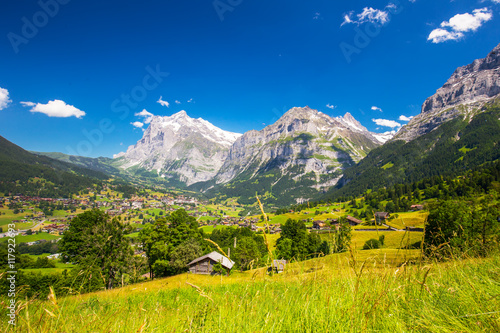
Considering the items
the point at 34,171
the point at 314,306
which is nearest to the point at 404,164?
the point at 314,306

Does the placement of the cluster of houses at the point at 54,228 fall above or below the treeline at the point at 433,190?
below

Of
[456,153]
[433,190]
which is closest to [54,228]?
[433,190]

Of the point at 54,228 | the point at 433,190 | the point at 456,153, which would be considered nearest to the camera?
the point at 433,190

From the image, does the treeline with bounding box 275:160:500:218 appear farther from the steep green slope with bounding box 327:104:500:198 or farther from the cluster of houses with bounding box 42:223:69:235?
the cluster of houses with bounding box 42:223:69:235

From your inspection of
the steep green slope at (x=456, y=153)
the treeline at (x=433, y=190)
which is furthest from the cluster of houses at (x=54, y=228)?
the steep green slope at (x=456, y=153)

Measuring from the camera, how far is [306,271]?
4.14 metres

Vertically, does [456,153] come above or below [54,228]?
above

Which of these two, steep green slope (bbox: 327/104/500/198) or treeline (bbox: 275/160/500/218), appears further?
steep green slope (bbox: 327/104/500/198)

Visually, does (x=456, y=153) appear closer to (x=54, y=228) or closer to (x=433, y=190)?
(x=433, y=190)

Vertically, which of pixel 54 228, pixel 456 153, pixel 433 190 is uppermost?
pixel 456 153

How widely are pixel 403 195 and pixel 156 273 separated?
13530cm

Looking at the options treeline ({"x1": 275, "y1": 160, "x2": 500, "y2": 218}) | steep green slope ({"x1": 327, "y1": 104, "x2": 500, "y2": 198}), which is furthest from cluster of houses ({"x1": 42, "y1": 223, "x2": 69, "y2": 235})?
steep green slope ({"x1": 327, "y1": 104, "x2": 500, "y2": 198})

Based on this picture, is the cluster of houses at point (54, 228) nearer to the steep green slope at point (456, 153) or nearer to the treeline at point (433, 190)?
the treeline at point (433, 190)

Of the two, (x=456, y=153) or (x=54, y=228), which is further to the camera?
(x=456, y=153)
